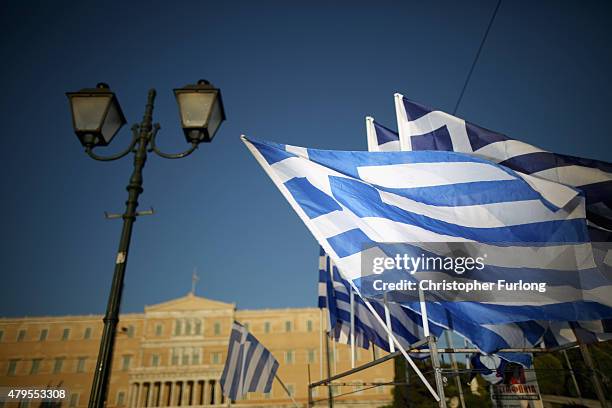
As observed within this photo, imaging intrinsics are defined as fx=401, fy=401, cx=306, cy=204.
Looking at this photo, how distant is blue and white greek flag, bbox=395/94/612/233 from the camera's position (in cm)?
428

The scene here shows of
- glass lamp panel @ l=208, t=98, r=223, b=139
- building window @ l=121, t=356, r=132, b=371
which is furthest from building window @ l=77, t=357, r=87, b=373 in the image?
glass lamp panel @ l=208, t=98, r=223, b=139

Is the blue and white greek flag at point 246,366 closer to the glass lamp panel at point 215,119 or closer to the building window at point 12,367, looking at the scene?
the glass lamp panel at point 215,119

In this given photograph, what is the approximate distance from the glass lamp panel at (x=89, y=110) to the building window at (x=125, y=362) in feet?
152

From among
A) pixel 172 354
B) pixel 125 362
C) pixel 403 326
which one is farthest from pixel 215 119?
pixel 125 362

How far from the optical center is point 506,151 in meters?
4.74

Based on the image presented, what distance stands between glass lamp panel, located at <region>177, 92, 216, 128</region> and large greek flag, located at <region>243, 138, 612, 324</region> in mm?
648

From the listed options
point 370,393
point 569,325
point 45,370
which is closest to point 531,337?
point 569,325

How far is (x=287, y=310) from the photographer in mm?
45688

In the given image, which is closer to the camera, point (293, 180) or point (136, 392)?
point (293, 180)

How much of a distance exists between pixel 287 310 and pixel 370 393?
12.3 m

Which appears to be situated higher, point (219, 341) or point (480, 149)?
point (219, 341)

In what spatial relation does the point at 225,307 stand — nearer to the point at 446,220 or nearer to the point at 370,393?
the point at 370,393

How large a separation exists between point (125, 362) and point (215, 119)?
154 ft

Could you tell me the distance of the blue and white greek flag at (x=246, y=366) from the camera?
9.04 m
